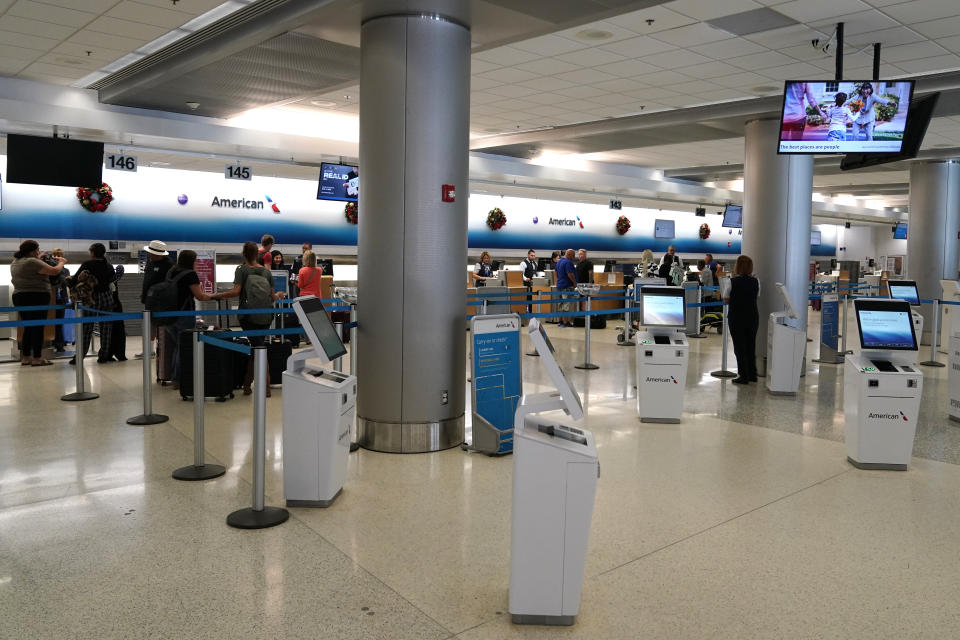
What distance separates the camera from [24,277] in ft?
→ 29.2

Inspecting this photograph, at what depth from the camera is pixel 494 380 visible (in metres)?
5.57

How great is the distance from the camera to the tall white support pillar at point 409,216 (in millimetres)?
5383

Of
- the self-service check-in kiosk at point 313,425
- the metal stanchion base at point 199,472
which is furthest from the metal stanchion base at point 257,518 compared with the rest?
the metal stanchion base at point 199,472

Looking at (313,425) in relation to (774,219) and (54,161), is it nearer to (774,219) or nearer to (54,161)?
(774,219)

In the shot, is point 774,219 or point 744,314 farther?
point 774,219

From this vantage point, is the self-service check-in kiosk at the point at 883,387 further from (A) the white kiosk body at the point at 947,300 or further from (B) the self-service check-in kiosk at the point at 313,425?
(A) the white kiosk body at the point at 947,300

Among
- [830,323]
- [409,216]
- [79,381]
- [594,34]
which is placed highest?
[594,34]

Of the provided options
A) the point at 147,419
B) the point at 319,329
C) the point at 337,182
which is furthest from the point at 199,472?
the point at 337,182

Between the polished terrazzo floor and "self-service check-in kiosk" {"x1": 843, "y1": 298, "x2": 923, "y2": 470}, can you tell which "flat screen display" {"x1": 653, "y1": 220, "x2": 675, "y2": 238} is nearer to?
the polished terrazzo floor

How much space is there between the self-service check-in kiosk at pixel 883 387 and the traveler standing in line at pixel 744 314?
3.16 meters

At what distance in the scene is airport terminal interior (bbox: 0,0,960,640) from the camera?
10.2 feet

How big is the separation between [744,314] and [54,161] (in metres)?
8.65

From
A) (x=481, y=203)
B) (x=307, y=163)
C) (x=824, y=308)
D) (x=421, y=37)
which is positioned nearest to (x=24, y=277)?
(x=307, y=163)

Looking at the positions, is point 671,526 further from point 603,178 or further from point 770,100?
point 603,178
